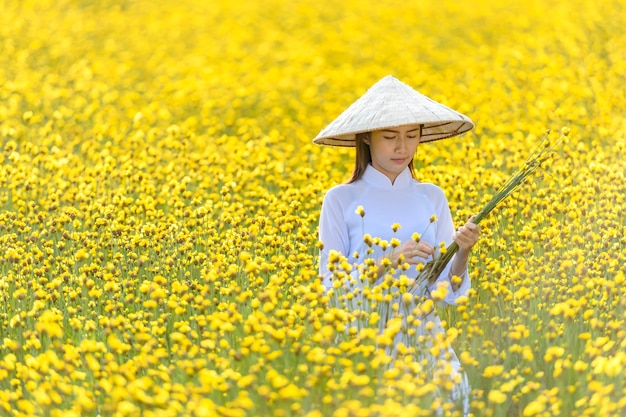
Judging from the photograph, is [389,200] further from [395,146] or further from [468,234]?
[468,234]

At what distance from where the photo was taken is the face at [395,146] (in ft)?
15.7

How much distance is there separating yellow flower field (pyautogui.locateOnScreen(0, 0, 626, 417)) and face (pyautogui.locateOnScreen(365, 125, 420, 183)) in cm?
60

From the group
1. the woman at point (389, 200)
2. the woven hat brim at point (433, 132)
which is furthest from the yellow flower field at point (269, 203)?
the woven hat brim at point (433, 132)

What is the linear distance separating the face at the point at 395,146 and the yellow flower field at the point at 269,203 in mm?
604

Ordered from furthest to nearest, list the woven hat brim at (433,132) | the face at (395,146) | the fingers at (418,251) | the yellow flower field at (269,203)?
the woven hat brim at (433,132) → the face at (395,146) → the fingers at (418,251) → the yellow flower field at (269,203)

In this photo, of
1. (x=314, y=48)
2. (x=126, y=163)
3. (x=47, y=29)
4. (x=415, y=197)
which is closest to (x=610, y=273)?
(x=415, y=197)

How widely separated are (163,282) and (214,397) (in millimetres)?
933

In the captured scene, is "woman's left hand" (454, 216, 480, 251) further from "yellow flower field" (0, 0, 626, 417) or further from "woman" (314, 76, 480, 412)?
"yellow flower field" (0, 0, 626, 417)

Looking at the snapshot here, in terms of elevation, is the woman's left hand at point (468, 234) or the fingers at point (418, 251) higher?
the woman's left hand at point (468, 234)

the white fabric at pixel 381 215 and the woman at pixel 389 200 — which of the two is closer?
the woman at pixel 389 200

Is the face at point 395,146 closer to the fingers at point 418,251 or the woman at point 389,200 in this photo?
the woman at point 389,200

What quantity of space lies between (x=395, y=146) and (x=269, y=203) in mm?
2040

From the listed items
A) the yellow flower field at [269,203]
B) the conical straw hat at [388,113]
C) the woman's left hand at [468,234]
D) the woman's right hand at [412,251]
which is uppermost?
the conical straw hat at [388,113]

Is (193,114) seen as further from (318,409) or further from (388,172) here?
(318,409)
